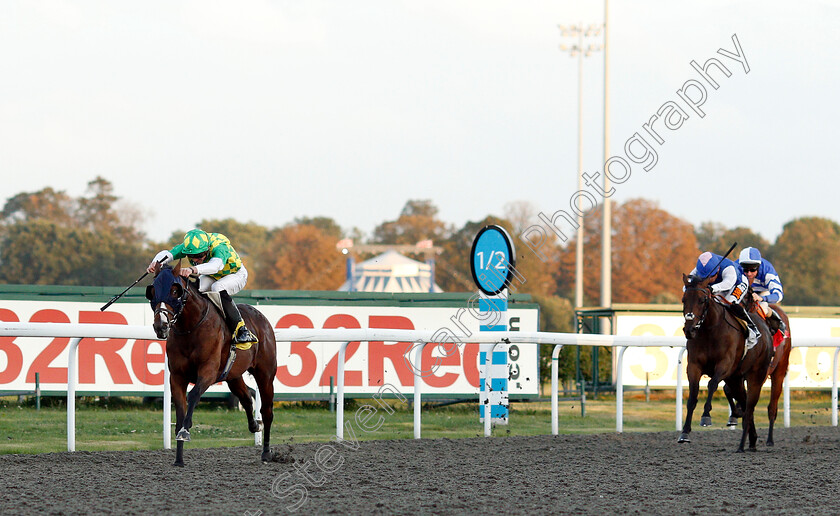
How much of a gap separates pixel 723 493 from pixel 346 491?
2.15m

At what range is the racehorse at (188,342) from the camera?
21.0 feet

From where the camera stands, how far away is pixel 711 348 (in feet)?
27.2

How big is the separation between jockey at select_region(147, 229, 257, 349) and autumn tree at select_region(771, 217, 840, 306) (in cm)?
4560

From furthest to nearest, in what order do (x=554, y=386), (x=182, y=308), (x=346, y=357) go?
(x=346, y=357) < (x=554, y=386) < (x=182, y=308)

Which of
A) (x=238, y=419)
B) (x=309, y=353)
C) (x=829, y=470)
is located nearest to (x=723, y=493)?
(x=829, y=470)

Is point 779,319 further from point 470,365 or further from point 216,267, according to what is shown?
point 216,267

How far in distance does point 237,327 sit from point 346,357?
5.55m

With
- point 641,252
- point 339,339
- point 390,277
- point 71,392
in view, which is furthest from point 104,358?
point 641,252

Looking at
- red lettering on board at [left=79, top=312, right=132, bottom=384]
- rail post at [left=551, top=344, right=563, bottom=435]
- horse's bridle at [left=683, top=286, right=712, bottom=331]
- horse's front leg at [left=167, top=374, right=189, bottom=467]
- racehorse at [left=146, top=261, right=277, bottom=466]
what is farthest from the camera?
red lettering on board at [left=79, top=312, right=132, bottom=384]

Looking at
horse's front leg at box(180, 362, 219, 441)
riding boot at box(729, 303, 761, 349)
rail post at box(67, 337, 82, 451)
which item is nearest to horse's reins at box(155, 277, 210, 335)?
horse's front leg at box(180, 362, 219, 441)

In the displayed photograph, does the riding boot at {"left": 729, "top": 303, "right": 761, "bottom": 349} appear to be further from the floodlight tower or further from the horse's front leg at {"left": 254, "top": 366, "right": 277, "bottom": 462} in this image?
the floodlight tower

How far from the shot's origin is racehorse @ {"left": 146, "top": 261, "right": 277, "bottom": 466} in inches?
252

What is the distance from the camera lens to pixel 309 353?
479 inches

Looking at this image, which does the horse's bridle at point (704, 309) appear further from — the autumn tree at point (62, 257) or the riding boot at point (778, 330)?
the autumn tree at point (62, 257)
